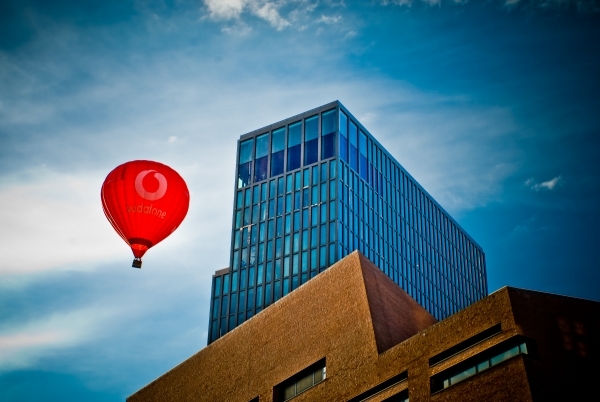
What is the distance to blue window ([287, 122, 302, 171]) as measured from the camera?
9394 cm

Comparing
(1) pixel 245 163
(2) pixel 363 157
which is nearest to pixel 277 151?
(1) pixel 245 163

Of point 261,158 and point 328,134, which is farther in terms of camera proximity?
point 261,158

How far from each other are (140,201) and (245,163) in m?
62.5

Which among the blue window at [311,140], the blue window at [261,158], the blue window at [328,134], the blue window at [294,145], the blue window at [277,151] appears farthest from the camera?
the blue window at [261,158]

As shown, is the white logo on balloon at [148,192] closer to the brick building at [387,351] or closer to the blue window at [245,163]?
the brick building at [387,351]

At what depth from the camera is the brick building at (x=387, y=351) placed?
29469mm

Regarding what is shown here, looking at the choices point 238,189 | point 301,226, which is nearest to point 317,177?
point 301,226

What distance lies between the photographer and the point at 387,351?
34031mm

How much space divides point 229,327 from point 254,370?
50238 mm

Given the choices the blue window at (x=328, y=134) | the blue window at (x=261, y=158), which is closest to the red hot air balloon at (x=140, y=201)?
the blue window at (x=328, y=134)

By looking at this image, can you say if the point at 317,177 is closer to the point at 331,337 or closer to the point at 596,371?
the point at 331,337

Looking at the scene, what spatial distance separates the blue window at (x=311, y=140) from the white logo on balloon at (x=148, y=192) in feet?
181

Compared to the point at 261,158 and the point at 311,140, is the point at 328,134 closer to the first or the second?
the point at 311,140

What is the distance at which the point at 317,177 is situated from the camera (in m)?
90.8
